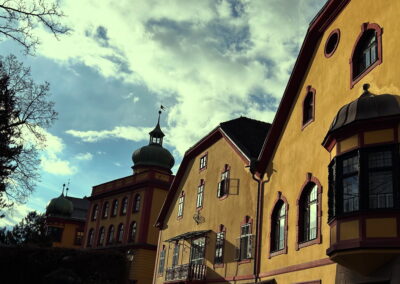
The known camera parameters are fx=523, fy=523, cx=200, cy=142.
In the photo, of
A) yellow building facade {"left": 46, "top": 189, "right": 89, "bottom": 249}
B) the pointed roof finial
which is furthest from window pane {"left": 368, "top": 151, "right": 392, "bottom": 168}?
yellow building facade {"left": 46, "top": 189, "right": 89, "bottom": 249}

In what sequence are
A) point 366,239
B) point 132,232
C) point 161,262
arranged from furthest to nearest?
point 132,232 < point 161,262 < point 366,239

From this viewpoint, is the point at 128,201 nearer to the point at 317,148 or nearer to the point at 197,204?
the point at 197,204

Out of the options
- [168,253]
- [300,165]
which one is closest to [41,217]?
[168,253]

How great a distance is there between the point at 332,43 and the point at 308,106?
251cm

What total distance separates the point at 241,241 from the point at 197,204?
720cm

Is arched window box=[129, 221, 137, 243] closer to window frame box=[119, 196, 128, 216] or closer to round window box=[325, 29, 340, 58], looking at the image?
window frame box=[119, 196, 128, 216]

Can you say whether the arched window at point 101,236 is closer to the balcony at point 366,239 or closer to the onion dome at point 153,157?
the onion dome at point 153,157

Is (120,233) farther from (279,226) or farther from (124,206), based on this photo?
(279,226)

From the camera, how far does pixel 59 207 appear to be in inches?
2817

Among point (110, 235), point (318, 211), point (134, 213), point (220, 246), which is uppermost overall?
point (134, 213)

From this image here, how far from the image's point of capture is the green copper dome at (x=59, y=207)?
7100cm

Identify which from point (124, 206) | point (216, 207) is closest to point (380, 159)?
point (216, 207)

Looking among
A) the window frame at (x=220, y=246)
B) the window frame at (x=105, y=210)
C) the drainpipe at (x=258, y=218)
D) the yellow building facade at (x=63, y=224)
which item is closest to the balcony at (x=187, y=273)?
the window frame at (x=220, y=246)

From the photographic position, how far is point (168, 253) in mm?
32562
